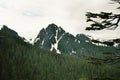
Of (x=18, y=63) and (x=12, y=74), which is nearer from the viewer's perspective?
(x=12, y=74)

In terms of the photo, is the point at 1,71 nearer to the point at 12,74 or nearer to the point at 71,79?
the point at 12,74

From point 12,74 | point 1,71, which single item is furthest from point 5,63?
point 1,71

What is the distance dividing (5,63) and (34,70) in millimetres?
24118

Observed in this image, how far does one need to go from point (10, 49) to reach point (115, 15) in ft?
590

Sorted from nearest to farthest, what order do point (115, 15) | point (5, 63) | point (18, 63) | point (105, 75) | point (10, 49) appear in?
1. point (105, 75)
2. point (115, 15)
3. point (5, 63)
4. point (18, 63)
5. point (10, 49)

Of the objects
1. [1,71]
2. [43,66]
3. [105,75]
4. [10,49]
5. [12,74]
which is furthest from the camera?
[43,66]

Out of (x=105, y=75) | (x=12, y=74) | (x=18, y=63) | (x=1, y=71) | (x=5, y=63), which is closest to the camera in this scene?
(x=105, y=75)

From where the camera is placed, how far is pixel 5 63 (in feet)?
523

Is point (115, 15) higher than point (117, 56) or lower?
higher

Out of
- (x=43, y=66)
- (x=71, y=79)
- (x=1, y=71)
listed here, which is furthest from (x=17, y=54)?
(x=1, y=71)

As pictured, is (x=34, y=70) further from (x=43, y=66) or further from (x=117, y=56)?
(x=117, y=56)

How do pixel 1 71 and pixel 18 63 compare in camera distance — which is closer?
pixel 1 71

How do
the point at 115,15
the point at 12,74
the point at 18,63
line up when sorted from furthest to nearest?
1. the point at 18,63
2. the point at 12,74
3. the point at 115,15

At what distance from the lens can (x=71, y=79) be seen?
19650cm
